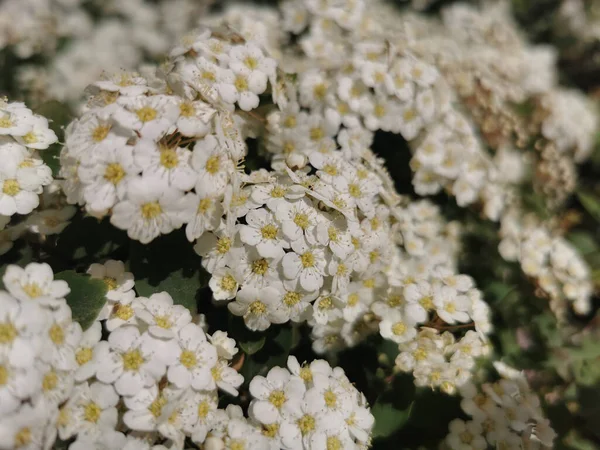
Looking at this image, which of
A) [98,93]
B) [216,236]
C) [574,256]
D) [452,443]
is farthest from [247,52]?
[574,256]

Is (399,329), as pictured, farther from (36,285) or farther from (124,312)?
(36,285)

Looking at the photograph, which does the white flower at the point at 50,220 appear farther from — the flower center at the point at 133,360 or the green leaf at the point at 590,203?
the green leaf at the point at 590,203

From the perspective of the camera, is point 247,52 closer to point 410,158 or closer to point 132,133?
point 132,133

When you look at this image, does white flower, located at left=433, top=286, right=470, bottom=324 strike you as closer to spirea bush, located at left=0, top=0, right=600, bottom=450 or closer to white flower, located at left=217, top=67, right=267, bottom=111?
spirea bush, located at left=0, top=0, right=600, bottom=450

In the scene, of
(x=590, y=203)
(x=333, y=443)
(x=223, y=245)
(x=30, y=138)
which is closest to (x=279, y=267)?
(x=223, y=245)

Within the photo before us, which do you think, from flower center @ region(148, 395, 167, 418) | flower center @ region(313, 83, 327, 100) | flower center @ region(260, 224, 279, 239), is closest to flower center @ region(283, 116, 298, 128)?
flower center @ region(313, 83, 327, 100)
